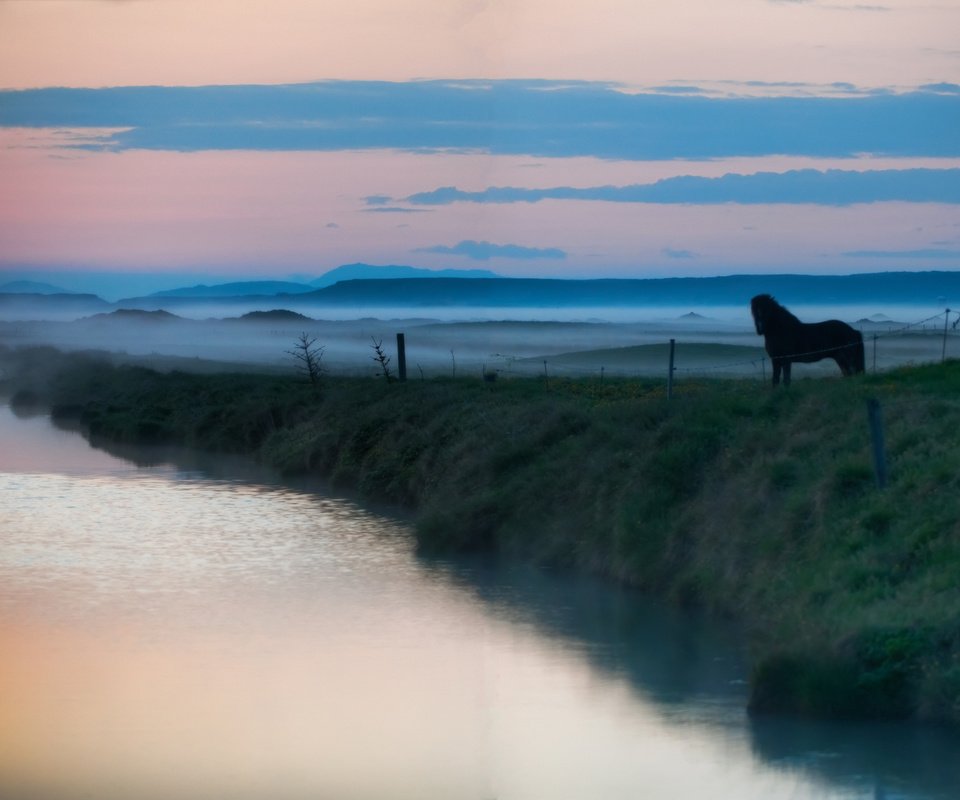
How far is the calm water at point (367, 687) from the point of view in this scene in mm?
10234

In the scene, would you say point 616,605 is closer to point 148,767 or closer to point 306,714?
point 306,714

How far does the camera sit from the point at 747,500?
51.2ft

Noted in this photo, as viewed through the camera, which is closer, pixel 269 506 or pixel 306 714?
pixel 306 714

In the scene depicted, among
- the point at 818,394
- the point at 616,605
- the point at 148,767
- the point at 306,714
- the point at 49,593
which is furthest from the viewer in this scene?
the point at 818,394

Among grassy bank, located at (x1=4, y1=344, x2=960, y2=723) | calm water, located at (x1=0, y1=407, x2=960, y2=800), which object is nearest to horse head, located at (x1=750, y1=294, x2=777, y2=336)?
grassy bank, located at (x1=4, y1=344, x2=960, y2=723)

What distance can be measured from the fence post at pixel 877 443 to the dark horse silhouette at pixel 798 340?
881 centimetres

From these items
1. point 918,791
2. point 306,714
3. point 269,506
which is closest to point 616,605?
Result: point 306,714

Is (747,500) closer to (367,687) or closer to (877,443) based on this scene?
(877,443)

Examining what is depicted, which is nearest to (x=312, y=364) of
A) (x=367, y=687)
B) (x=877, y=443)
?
(x=877, y=443)

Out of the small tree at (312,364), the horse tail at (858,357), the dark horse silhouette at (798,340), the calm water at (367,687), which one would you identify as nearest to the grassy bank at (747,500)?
the calm water at (367,687)

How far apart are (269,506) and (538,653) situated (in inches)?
437

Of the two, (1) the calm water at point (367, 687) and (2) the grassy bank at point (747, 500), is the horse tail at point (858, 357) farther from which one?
(1) the calm water at point (367, 687)

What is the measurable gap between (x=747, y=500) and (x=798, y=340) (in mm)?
8054

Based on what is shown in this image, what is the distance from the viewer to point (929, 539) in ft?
40.9
